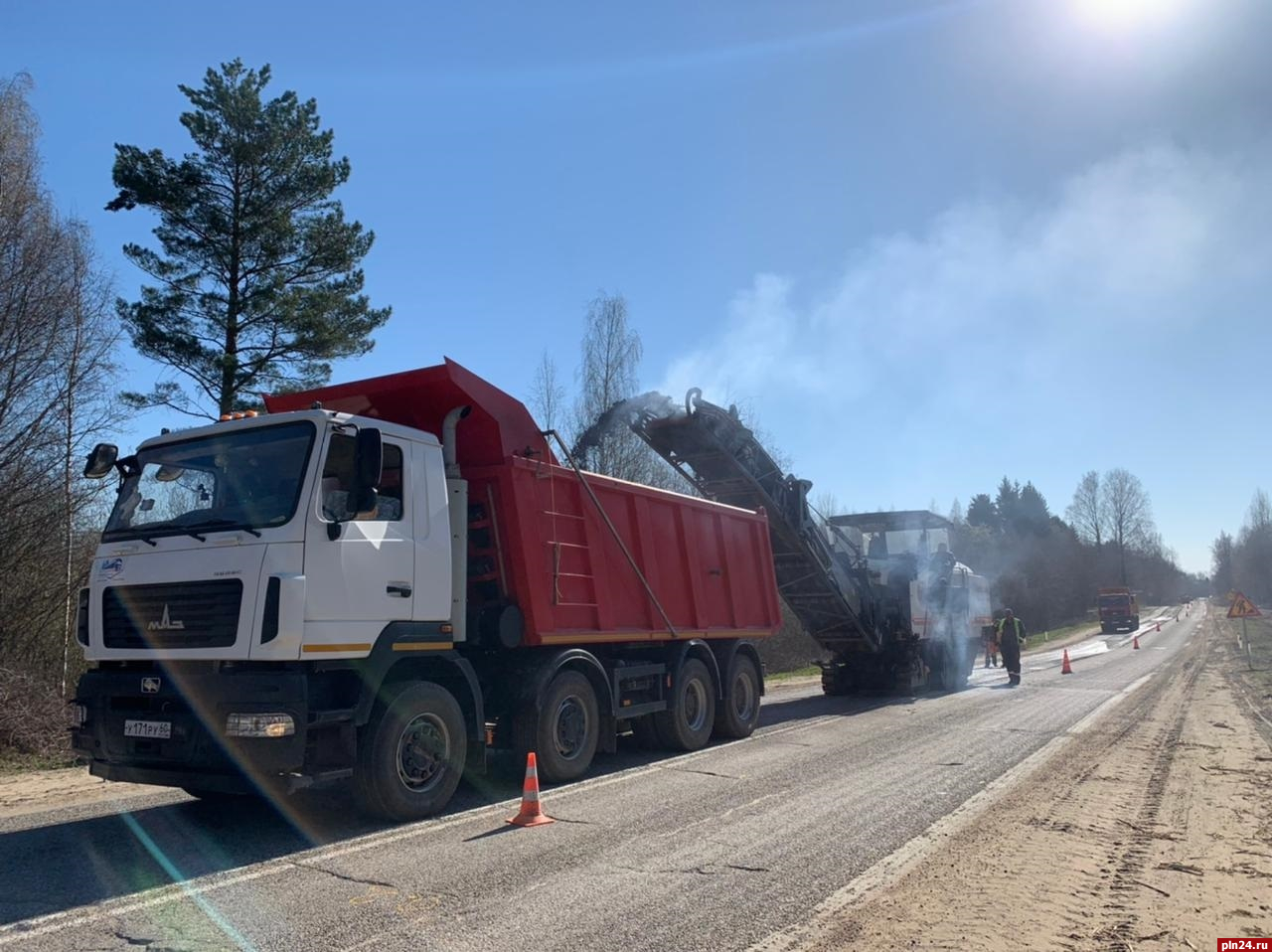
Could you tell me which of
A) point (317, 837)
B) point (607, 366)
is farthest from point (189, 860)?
point (607, 366)

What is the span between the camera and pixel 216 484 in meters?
6.81

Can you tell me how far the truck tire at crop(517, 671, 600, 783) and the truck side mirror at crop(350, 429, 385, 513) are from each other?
257cm

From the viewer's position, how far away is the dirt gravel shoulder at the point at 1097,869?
4.41 m

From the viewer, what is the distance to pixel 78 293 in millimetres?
13297

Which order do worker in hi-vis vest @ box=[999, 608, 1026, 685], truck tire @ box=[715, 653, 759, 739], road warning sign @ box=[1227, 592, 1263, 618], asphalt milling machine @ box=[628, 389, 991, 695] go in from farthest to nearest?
1. road warning sign @ box=[1227, 592, 1263, 618]
2. worker in hi-vis vest @ box=[999, 608, 1026, 685]
3. asphalt milling machine @ box=[628, 389, 991, 695]
4. truck tire @ box=[715, 653, 759, 739]

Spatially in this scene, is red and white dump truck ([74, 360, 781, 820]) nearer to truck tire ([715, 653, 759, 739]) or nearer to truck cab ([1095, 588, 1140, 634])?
truck tire ([715, 653, 759, 739])

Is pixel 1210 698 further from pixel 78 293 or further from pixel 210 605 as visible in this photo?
pixel 78 293

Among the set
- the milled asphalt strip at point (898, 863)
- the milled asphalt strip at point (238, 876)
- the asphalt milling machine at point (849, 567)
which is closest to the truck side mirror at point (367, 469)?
the milled asphalt strip at point (238, 876)

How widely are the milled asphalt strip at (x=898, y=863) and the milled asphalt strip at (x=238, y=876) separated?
→ 292 cm

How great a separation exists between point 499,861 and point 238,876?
1.51 m

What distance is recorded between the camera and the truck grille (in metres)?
6.05

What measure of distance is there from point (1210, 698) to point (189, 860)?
17178mm

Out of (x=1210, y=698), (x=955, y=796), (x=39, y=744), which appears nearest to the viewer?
(x=955, y=796)

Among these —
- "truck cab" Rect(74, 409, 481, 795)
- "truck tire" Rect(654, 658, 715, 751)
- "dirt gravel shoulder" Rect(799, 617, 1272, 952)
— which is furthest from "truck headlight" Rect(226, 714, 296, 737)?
"truck tire" Rect(654, 658, 715, 751)
